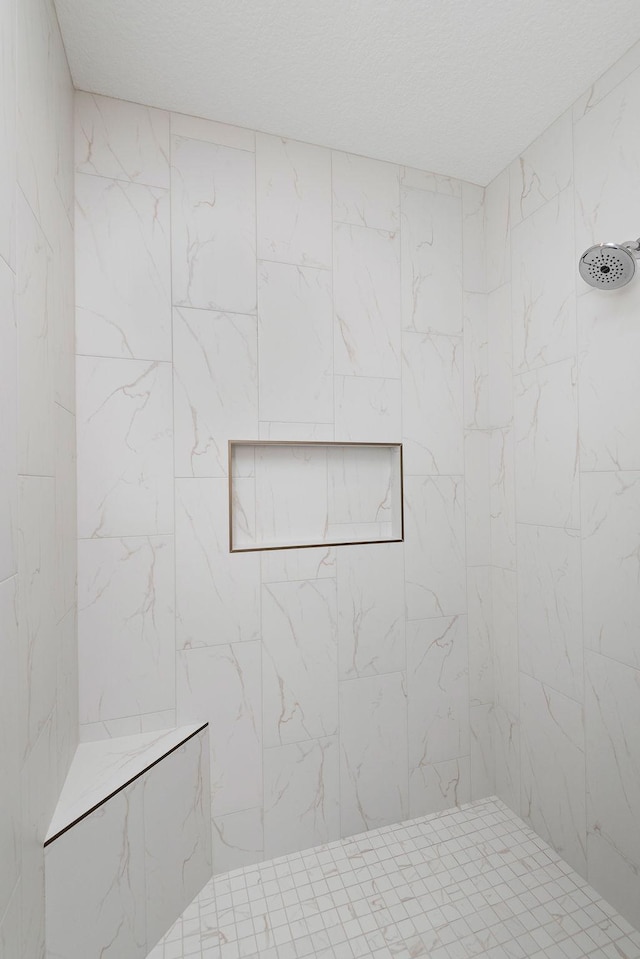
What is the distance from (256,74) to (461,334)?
3.38 feet

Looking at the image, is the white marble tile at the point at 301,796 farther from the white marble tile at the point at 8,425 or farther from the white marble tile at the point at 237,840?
the white marble tile at the point at 8,425

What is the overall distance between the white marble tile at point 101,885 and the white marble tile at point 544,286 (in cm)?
173

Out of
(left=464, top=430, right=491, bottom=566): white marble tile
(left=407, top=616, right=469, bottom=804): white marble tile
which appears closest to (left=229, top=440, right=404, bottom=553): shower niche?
(left=464, top=430, right=491, bottom=566): white marble tile

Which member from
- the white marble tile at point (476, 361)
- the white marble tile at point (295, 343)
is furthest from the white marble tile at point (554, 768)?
the white marble tile at point (295, 343)

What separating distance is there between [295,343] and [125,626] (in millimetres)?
1017

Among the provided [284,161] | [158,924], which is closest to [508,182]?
[284,161]

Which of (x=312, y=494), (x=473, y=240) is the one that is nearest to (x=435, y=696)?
(x=312, y=494)

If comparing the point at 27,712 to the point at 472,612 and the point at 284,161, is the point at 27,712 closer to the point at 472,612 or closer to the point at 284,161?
the point at 472,612

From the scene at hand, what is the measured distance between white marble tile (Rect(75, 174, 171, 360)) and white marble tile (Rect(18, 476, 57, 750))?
0.52 metres

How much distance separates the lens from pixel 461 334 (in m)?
1.81

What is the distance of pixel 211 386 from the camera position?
149 centimetres

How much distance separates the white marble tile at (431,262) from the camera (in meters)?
1.73

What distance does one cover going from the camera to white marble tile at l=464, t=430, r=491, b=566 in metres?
1.81

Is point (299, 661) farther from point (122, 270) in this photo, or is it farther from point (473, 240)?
point (473, 240)
